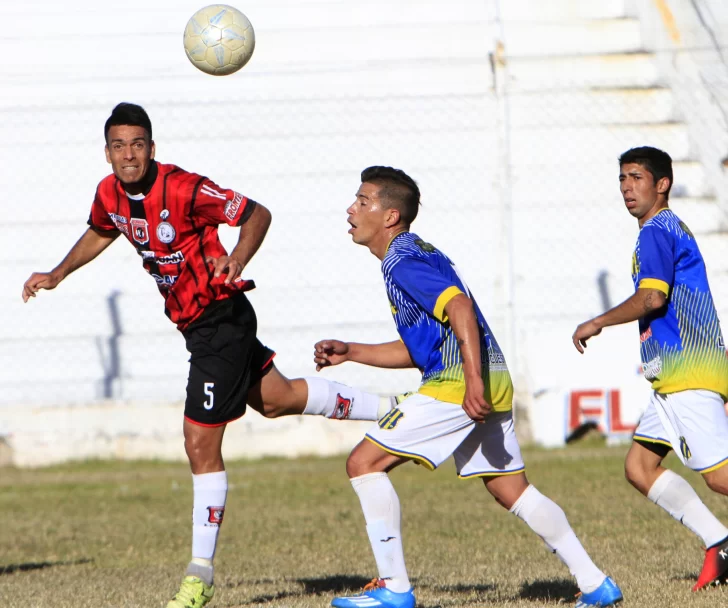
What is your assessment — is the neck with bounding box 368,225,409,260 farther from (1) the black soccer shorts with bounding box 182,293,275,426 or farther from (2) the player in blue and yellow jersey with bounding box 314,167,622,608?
(1) the black soccer shorts with bounding box 182,293,275,426

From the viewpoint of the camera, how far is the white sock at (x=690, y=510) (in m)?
5.50

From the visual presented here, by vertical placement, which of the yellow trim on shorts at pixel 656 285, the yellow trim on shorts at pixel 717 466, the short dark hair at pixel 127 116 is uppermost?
the short dark hair at pixel 127 116

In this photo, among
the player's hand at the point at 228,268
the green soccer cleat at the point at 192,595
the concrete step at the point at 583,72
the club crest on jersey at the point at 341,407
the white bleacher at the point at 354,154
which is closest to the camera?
the player's hand at the point at 228,268

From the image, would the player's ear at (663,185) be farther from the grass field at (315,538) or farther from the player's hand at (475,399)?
the grass field at (315,538)

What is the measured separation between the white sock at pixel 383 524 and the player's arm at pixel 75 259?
1.99 m

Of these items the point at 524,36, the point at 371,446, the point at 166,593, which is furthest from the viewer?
the point at 524,36

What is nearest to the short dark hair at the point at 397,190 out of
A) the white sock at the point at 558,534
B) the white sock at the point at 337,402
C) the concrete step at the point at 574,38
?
the white sock at the point at 337,402

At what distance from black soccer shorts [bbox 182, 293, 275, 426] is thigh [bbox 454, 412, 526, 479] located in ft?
3.87

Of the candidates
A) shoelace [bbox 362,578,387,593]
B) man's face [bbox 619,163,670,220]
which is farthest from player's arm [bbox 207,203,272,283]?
man's face [bbox 619,163,670,220]

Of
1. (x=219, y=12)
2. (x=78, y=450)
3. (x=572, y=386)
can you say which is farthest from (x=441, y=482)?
(x=219, y=12)

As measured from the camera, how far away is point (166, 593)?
5887 mm

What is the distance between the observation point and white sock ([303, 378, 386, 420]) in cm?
591

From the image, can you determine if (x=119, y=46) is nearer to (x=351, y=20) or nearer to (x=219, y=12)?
(x=351, y=20)

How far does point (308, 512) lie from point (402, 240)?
15.6 feet
